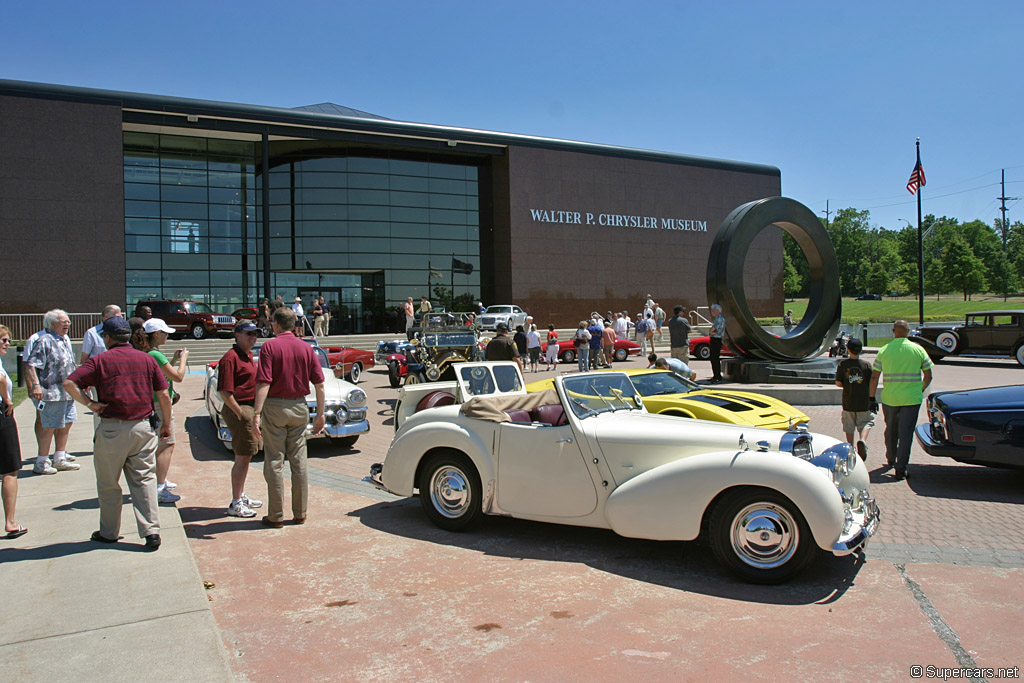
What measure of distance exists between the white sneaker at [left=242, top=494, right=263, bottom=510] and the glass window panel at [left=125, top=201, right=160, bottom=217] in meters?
32.5

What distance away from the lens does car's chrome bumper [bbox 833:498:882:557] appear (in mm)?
4418

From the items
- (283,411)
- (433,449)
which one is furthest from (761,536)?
(283,411)

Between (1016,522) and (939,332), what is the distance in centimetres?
2052

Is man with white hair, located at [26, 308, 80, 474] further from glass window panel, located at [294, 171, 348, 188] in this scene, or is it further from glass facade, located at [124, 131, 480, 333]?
glass window panel, located at [294, 171, 348, 188]

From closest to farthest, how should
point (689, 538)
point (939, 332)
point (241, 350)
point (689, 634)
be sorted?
1. point (689, 634)
2. point (689, 538)
3. point (241, 350)
4. point (939, 332)

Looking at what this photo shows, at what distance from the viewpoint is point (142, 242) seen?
113 feet

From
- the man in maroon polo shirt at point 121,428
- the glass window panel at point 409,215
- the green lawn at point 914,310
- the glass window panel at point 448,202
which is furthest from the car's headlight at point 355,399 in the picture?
the green lawn at point 914,310

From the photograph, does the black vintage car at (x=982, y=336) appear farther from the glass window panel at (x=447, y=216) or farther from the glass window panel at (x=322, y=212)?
the glass window panel at (x=322, y=212)

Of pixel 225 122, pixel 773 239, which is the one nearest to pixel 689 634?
pixel 225 122

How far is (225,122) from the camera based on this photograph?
3316cm

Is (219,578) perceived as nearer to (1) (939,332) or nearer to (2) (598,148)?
(1) (939,332)

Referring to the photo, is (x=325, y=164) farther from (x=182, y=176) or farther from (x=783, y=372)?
(x=783, y=372)

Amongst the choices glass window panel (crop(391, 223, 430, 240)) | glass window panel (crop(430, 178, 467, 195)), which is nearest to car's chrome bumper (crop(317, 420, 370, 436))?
glass window panel (crop(391, 223, 430, 240))

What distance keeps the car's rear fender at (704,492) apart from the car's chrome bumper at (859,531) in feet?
0.22
